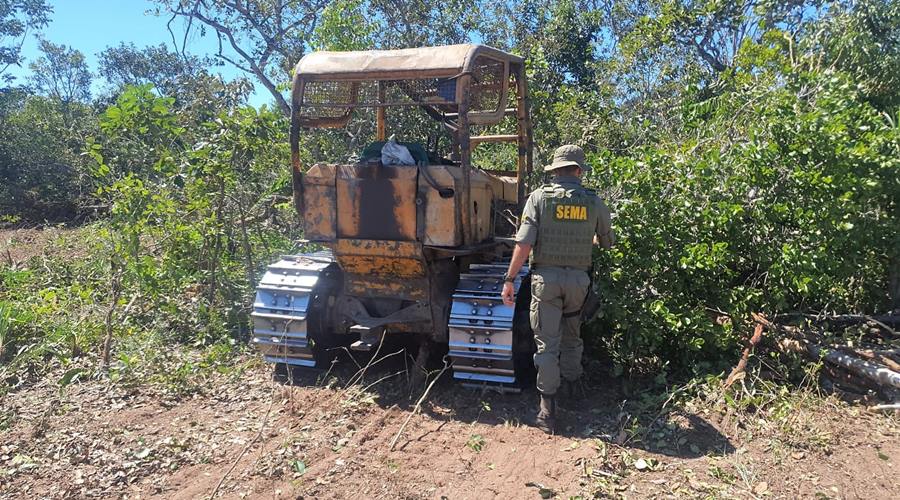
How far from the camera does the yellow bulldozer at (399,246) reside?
4.60 meters

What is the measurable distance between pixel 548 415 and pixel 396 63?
2.66 m

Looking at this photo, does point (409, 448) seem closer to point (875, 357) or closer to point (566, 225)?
point (566, 225)

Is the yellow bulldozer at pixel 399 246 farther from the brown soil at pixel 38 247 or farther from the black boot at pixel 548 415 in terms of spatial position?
the brown soil at pixel 38 247

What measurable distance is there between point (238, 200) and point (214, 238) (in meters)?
0.48

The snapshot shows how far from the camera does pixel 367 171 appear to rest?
4695 mm

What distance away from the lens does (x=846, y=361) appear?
4.60 metres

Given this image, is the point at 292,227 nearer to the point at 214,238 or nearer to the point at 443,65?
the point at 214,238

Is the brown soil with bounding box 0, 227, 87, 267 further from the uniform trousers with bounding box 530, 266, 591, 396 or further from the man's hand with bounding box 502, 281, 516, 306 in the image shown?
the uniform trousers with bounding box 530, 266, 591, 396

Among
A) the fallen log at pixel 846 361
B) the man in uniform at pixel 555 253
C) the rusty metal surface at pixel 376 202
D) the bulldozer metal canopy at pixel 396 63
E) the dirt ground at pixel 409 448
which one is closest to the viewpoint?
the dirt ground at pixel 409 448

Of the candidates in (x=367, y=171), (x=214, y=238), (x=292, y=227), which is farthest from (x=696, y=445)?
(x=292, y=227)

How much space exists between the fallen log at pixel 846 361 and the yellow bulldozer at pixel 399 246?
1.97 meters

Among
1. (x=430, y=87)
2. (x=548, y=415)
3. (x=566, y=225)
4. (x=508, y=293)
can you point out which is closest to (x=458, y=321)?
(x=508, y=293)

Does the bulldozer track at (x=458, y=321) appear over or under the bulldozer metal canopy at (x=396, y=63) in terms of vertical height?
under

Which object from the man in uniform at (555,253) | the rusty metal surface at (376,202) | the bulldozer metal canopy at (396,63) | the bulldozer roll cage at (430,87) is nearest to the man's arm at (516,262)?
the man in uniform at (555,253)
